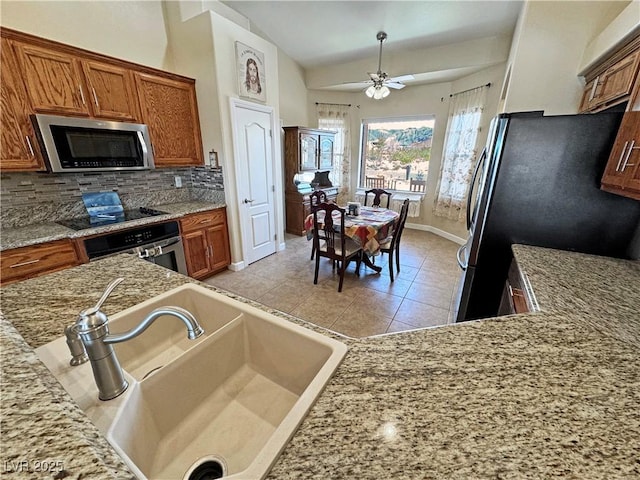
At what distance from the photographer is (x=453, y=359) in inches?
28.1

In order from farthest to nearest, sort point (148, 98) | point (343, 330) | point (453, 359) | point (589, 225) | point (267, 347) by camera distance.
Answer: point (148, 98), point (343, 330), point (589, 225), point (267, 347), point (453, 359)

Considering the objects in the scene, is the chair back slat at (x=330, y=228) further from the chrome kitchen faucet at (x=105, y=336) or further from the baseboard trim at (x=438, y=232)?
the baseboard trim at (x=438, y=232)

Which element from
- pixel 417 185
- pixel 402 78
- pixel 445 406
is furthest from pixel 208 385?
pixel 417 185

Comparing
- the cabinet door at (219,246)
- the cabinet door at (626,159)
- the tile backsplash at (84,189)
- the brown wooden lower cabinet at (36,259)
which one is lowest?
the cabinet door at (219,246)

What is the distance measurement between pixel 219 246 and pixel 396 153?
4.10 metres

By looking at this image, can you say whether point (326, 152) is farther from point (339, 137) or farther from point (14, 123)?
point (14, 123)

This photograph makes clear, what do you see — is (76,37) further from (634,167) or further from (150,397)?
(634,167)

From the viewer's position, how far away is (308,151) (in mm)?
4770

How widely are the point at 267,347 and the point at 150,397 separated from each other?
35 cm

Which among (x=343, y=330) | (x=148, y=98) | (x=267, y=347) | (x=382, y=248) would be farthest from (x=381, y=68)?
(x=267, y=347)

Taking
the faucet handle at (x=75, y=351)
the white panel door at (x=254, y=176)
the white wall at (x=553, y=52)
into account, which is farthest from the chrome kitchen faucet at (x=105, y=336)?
the white wall at (x=553, y=52)

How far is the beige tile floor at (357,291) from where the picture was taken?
2.48m

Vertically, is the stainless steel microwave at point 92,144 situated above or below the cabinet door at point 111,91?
below

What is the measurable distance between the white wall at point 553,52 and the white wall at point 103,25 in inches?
141
